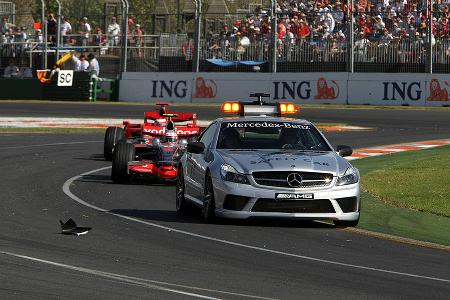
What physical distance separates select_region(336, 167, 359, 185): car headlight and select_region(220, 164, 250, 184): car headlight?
103 cm

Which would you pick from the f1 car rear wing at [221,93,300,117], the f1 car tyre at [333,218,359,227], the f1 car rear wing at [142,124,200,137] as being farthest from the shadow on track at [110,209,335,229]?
the f1 car rear wing at [142,124,200,137]

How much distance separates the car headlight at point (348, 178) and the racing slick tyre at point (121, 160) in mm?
5984

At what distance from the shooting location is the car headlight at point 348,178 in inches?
541

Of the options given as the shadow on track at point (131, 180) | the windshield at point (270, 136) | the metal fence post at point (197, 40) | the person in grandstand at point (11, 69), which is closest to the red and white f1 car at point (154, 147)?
the shadow on track at point (131, 180)

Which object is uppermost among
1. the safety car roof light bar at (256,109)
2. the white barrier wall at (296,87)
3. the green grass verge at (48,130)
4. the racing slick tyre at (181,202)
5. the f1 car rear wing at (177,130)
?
the white barrier wall at (296,87)

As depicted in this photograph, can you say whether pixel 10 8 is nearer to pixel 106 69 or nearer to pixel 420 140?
pixel 106 69

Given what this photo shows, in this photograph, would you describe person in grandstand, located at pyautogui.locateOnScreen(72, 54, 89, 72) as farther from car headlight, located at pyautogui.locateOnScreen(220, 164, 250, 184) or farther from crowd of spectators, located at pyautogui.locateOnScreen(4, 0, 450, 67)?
car headlight, located at pyautogui.locateOnScreen(220, 164, 250, 184)

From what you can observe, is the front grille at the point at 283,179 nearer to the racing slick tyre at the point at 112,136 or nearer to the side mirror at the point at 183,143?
the side mirror at the point at 183,143

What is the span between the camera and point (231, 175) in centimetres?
1372

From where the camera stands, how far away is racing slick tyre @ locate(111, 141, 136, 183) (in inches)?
757

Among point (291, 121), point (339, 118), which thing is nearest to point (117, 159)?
point (291, 121)

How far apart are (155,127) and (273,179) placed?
25.4 feet

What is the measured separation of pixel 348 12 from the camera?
131 ft

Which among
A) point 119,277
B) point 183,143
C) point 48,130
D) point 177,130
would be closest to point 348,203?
point 119,277
